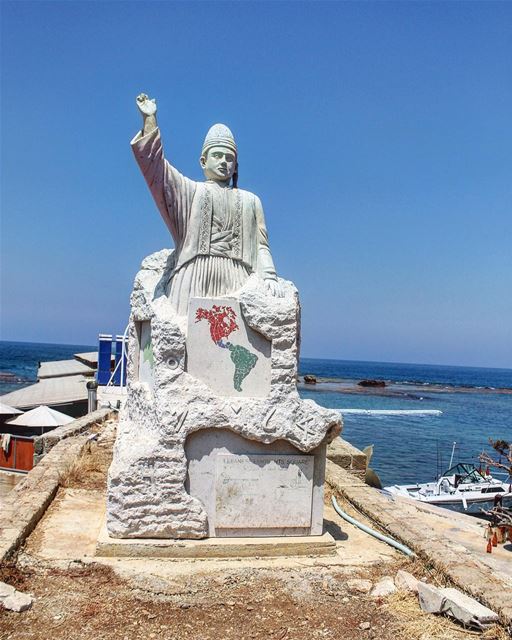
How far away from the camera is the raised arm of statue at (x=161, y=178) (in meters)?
4.78

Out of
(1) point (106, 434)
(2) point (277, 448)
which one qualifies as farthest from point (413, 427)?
(2) point (277, 448)

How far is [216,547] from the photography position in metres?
4.76

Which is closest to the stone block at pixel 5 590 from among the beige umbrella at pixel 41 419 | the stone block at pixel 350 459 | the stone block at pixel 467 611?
the stone block at pixel 467 611

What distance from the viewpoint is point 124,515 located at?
4.71 m

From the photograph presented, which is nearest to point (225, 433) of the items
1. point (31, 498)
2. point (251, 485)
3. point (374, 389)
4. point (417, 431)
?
point (251, 485)

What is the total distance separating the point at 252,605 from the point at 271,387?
1732mm

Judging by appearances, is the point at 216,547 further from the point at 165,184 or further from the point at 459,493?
the point at 459,493

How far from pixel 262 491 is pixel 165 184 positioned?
2.74 metres

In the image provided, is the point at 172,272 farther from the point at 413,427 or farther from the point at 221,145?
the point at 413,427

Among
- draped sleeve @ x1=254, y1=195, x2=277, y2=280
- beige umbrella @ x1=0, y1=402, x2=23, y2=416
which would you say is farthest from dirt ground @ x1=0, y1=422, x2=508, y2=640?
beige umbrella @ x1=0, y1=402, x2=23, y2=416

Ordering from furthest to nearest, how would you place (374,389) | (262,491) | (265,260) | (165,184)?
(374,389)
(265,260)
(165,184)
(262,491)

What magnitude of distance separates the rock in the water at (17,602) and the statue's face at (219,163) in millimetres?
3694

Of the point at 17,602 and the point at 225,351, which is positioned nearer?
the point at 17,602

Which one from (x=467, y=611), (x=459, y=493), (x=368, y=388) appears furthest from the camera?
(x=368, y=388)
